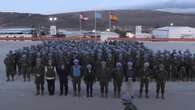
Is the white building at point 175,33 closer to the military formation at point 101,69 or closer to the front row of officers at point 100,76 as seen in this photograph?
the military formation at point 101,69

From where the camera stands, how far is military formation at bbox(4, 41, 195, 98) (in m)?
24.3

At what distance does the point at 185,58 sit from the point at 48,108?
36.9 ft

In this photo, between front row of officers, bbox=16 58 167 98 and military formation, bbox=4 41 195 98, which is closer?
front row of officers, bbox=16 58 167 98

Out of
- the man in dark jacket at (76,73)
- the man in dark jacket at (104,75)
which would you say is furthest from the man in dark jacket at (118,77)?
the man in dark jacket at (76,73)

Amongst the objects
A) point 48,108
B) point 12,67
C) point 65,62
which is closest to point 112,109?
point 48,108

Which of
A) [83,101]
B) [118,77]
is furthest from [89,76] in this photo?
[83,101]

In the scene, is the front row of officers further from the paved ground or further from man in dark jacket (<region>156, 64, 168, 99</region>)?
the paved ground

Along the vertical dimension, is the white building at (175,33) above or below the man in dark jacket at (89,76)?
below

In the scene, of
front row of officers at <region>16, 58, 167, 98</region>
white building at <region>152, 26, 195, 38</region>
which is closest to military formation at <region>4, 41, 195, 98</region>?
front row of officers at <region>16, 58, 167, 98</region>

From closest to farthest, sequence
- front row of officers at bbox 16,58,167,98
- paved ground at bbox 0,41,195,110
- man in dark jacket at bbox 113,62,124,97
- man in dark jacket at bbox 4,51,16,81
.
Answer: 1. paved ground at bbox 0,41,195,110
2. man in dark jacket at bbox 113,62,124,97
3. front row of officers at bbox 16,58,167,98
4. man in dark jacket at bbox 4,51,16,81

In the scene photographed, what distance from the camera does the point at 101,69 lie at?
24.2 metres

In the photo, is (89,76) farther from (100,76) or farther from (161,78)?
(161,78)

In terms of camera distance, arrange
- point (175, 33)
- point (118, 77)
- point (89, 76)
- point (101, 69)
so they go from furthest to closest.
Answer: point (175, 33) < point (89, 76) < point (101, 69) < point (118, 77)

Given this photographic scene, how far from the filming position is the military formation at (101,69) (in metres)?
24.3
